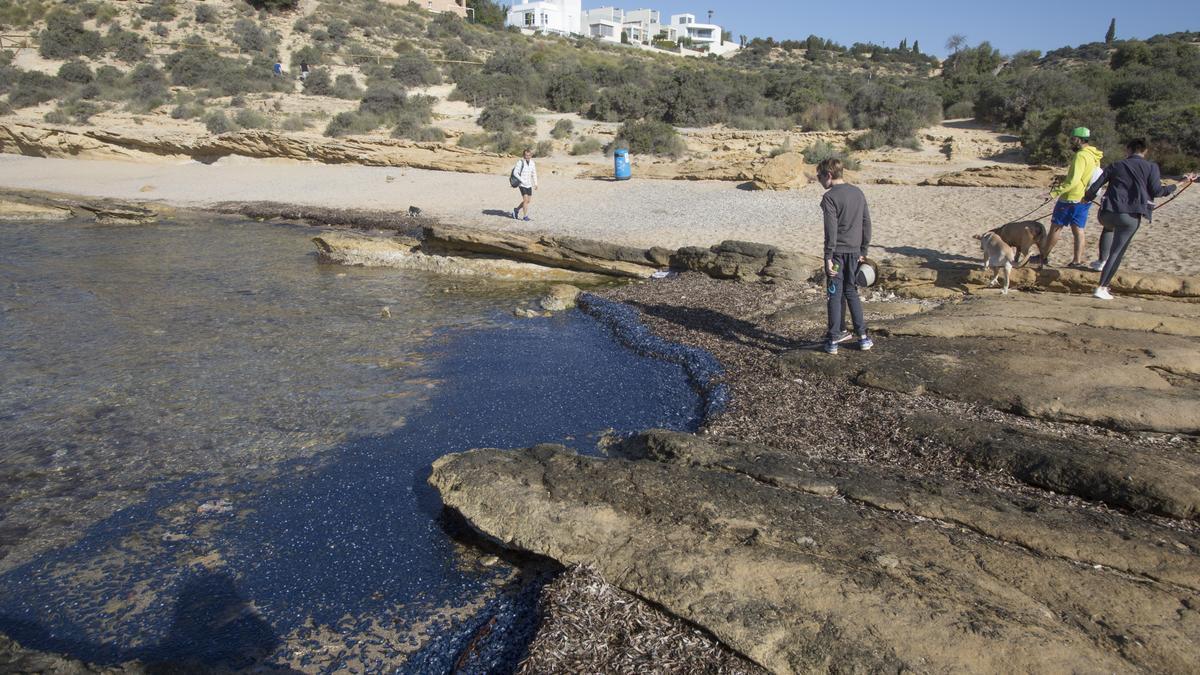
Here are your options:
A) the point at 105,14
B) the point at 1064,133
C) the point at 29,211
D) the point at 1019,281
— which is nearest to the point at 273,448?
the point at 1019,281

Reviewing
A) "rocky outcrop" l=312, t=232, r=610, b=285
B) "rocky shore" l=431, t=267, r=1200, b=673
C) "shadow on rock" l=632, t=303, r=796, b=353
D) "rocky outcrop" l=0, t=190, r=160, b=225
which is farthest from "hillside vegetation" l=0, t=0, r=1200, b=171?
"rocky shore" l=431, t=267, r=1200, b=673

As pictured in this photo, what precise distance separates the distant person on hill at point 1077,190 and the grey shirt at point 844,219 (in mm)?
4042

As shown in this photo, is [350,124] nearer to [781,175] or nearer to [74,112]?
[74,112]

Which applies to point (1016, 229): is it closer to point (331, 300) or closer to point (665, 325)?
point (665, 325)

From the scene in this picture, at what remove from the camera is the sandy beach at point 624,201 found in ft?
38.7

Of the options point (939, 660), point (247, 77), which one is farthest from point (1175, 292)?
point (247, 77)

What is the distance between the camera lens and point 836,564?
10.8 ft

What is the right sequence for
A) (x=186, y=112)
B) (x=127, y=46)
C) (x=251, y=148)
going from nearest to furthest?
(x=251, y=148) < (x=186, y=112) < (x=127, y=46)

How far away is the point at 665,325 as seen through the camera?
9211 mm

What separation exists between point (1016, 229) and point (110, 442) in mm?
10129

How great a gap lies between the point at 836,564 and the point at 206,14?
48.6 m

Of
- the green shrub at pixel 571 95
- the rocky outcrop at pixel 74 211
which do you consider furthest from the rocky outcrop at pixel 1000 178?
the rocky outcrop at pixel 74 211

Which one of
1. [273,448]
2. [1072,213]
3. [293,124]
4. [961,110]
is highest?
[961,110]

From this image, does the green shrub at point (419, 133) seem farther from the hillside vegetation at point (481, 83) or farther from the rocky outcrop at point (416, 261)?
the rocky outcrop at point (416, 261)
